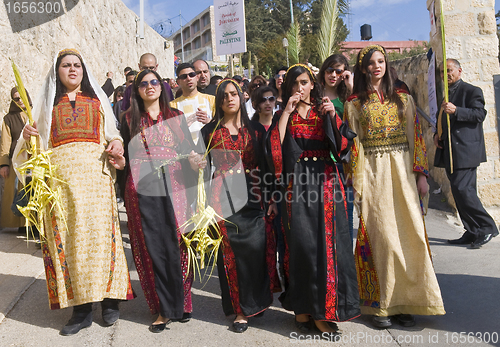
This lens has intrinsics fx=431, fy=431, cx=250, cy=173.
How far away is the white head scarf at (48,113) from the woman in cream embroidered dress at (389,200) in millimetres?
1941

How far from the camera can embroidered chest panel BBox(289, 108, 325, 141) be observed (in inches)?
125

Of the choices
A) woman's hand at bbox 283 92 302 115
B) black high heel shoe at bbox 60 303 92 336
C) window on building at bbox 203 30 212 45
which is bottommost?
black high heel shoe at bbox 60 303 92 336

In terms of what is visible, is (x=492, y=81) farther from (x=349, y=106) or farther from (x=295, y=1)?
(x=295, y=1)

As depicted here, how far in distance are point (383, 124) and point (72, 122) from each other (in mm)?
2406

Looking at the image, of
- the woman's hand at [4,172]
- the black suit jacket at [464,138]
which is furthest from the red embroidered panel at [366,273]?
the woman's hand at [4,172]

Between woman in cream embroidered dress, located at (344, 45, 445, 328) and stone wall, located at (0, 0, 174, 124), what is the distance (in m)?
5.35

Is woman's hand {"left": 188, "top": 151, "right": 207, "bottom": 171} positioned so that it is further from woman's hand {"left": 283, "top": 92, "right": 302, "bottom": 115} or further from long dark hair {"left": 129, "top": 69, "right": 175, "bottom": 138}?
woman's hand {"left": 283, "top": 92, "right": 302, "bottom": 115}

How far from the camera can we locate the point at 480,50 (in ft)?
19.8

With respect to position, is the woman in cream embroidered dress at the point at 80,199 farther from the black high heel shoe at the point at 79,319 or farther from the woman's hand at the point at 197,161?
the woman's hand at the point at 197,161

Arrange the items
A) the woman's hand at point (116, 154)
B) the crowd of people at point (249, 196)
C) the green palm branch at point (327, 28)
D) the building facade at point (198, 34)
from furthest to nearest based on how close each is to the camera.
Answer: the building facade at point (198, 34) → the green palm branch at point (327, 28) → the woman's hand at point (116, 154) → the crowd of people at point (249, 196)

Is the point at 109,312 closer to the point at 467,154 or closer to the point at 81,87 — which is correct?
the point at 81,87

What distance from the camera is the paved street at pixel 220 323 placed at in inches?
119

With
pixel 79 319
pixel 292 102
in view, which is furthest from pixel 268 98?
pixel 79 319

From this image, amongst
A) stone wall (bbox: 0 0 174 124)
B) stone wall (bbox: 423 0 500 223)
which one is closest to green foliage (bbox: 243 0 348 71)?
stone wall (bbox: 0 0 174 124)
